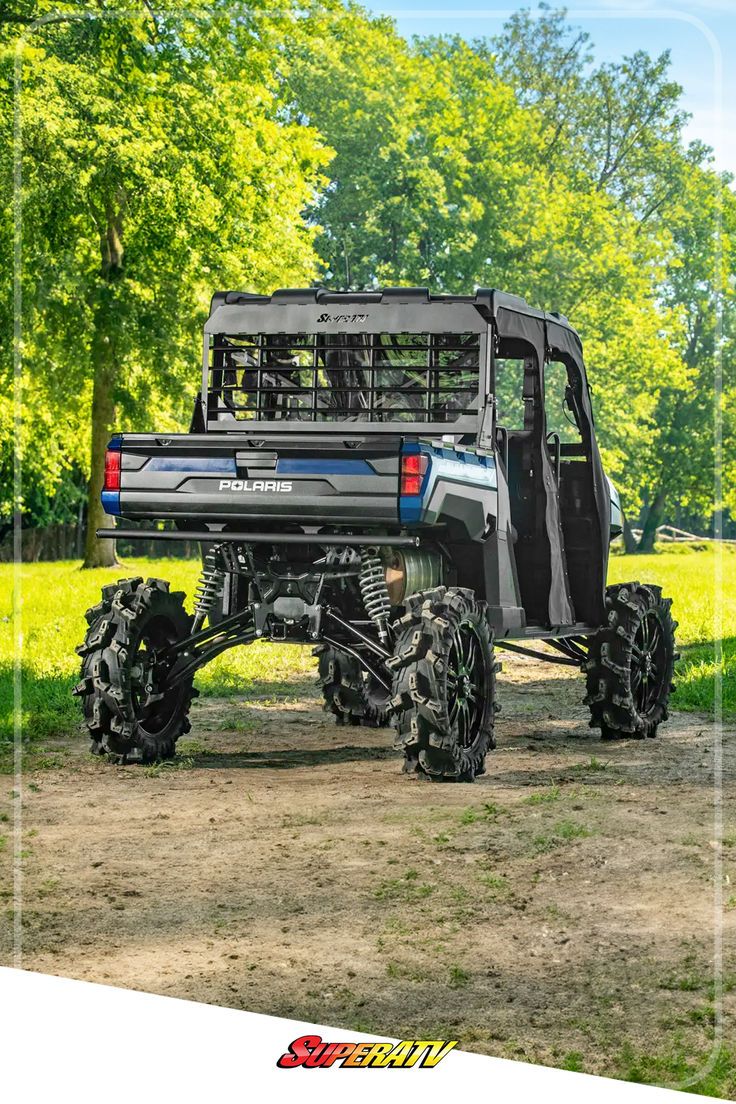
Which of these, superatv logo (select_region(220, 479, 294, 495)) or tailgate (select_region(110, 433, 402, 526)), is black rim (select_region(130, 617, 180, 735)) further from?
superatv logo (select_region(220, 479, 294, 495))

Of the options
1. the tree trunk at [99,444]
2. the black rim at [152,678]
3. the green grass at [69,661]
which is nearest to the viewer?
the black rim at [152,678]

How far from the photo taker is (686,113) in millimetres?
7809

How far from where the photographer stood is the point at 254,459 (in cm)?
927

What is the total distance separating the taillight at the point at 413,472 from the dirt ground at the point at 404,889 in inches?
63.7

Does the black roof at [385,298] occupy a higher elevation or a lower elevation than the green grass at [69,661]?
higher

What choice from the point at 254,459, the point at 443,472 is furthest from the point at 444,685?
the point at 254,459

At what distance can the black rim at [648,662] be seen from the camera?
11500 mm

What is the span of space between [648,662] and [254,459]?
11.7 feet

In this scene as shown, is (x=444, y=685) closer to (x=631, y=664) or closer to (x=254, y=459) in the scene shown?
(x=254, y=459)

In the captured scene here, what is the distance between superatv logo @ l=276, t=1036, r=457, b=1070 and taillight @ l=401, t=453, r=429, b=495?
12.6 feet

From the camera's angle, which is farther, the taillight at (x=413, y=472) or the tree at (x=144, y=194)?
the tree at (x=144, y=194)

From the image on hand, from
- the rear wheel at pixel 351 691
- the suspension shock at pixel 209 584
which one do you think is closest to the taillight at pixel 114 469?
the suspension shock at pixel 209 584

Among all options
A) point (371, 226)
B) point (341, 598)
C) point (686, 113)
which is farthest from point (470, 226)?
point (686, 113)

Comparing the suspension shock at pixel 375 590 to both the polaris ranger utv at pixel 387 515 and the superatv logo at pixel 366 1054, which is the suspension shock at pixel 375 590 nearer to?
the polaris ranger utv at pixel 387 515
